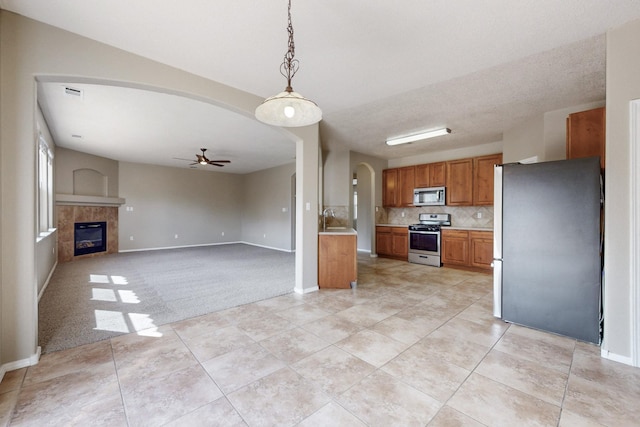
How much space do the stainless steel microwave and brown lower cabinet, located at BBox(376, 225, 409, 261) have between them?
73 cm

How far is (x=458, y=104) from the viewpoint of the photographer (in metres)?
3.42

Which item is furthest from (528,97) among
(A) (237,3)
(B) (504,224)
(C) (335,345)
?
(C) (335,345)

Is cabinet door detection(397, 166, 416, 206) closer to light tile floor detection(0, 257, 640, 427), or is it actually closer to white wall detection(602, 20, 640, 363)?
light tile floor detection(0, 257, 640, 427)

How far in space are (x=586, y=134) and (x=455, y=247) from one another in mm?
3005

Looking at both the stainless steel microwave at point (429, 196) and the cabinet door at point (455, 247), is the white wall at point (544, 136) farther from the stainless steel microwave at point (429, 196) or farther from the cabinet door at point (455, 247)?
the cabinet door at point (455, 247)

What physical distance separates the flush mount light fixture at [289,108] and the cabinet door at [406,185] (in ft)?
16.1

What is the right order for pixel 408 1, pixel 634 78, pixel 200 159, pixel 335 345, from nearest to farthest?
pixel 408 1, pixel 634 78, pixel 335 345, pixel 200 159

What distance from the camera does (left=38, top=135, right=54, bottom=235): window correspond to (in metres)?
4.23

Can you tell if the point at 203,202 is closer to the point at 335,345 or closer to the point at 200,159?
the point at 200,159

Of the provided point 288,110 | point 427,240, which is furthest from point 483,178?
point 288,110

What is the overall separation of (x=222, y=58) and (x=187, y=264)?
4.65 meters

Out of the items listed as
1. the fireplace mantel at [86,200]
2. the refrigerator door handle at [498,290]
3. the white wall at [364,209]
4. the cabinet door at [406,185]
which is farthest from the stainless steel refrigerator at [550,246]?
the fireplace mantel at [86,200]

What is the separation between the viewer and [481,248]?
4.93 metres

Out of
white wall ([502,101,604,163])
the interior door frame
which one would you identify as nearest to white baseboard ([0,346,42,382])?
the interior door frame
